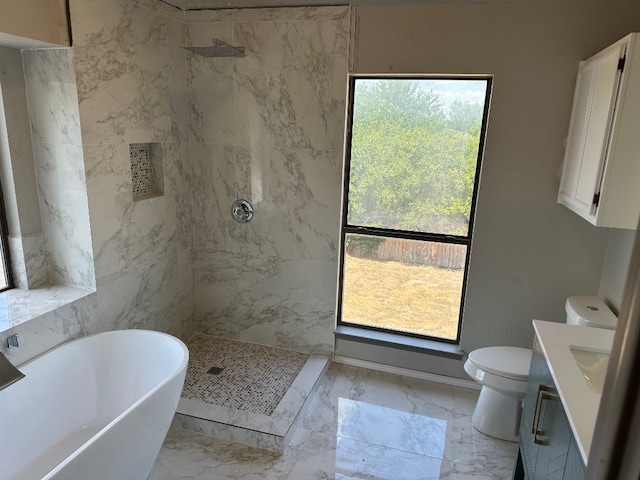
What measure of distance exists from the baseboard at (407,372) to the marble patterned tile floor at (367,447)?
3.9 inches

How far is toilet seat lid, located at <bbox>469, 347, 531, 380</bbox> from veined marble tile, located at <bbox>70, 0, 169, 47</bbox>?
2.79m

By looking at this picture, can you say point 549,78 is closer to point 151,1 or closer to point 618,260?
point 618,260

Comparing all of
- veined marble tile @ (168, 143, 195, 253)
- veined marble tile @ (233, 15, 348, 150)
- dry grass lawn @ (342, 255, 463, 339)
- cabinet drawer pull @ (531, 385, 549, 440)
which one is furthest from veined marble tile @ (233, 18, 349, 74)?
cabinet drawer pull @ (531, 385, 549, 440)

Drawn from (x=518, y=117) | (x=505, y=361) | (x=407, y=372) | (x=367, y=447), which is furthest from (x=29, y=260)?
(x=518, y=117)

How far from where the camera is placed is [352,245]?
318 centimetres

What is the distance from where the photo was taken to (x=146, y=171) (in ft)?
9.82

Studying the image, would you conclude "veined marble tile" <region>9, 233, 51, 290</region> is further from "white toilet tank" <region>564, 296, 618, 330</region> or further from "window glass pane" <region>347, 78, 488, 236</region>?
"white toilet tank" <region>564, 296, 618, 330</region>

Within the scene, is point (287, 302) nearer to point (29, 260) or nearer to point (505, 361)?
point (505, 361)

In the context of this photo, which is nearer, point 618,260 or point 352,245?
point 618,260

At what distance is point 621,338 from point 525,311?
8.52ft

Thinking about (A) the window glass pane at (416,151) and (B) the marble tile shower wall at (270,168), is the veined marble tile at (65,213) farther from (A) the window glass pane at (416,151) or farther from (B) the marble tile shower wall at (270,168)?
(A) the window glass pane at (416,151)

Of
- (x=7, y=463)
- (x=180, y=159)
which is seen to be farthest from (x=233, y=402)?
(x=180, y=159)

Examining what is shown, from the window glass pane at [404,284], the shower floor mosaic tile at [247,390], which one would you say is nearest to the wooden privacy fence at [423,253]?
the window glass pane at [404,284]

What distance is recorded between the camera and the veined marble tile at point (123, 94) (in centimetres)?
237
